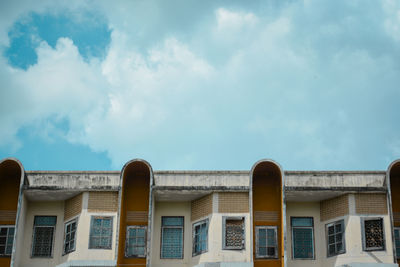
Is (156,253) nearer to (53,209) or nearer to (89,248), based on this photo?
(89,248)

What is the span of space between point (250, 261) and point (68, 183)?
8004 mm

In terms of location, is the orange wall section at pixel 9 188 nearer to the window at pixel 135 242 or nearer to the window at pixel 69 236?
the window at pixel 69 236

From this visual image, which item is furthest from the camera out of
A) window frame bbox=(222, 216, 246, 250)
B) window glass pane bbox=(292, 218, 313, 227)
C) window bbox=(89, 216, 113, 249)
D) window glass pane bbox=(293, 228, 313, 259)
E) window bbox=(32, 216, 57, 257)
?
window glass pane bbox=(292, 218, 313, 227)

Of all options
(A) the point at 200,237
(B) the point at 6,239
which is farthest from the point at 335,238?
(B) the point at 6,239

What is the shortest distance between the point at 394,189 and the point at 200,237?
317 inches

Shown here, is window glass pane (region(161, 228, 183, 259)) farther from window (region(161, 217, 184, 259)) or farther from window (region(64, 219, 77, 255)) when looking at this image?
window (region(64, 219, 77, 255))

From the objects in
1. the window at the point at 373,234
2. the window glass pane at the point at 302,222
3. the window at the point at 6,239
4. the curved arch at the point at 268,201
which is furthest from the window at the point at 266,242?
the window at the point at 6,239

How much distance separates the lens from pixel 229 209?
26.6m

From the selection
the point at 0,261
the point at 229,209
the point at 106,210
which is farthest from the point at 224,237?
the point at 0,261

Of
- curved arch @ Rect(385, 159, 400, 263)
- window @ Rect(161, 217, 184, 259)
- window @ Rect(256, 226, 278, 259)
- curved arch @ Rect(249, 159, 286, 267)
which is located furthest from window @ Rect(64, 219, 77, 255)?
curved arch @ Rect(385, 159, 400, 263)

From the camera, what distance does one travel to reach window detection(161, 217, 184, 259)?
27.3 meters

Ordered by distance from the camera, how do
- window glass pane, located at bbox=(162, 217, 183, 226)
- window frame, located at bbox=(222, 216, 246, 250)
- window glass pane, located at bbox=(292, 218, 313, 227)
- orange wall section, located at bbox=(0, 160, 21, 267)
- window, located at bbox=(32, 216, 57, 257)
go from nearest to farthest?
1. window frame, located at bbox=(222, 216, 246, 250)
2. orange wall section, located at bbox=(0, 160, 21, 267)
3. window, located at bbox=(32, 216, 57, 257)
4. window glass pane, located at bbox=(292, 218, 313, 227)
5. window glass pane, located at bbox=(162, 217, 183, 226)

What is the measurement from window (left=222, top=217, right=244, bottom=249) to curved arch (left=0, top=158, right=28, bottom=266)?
8.25 meters

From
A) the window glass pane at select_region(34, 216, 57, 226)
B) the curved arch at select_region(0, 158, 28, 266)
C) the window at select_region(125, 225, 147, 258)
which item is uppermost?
the curved arch at select_region(0, 158, 28, 266)
